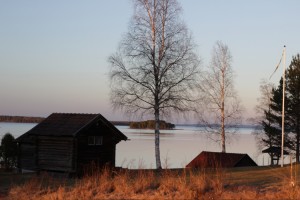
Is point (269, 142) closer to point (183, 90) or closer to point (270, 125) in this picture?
point (270, 125)

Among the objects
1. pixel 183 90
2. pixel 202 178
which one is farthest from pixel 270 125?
pixel 202 178

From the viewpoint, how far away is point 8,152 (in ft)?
134

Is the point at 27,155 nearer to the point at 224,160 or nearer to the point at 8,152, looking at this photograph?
the point at 8,152

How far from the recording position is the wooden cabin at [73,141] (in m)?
28.3

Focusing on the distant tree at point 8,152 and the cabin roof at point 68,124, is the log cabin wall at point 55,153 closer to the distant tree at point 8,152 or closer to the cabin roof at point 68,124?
the cabin roof at point 68,124

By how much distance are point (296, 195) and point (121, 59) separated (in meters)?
20.8

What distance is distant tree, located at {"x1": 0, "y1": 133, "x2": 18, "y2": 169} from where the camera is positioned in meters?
41.0

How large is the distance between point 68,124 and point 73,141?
1747mm

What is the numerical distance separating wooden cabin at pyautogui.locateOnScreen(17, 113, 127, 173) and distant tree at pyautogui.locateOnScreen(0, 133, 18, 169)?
38.0 feet

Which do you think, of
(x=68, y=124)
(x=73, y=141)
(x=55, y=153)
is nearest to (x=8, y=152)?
(x=55, y=153)

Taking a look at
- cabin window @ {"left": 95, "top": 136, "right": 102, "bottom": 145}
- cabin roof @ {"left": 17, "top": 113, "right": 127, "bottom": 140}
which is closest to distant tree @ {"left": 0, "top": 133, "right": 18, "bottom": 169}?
Result: cabin roof @ {"left": 17, "top": 113, "right": 127, "bottom": 140}

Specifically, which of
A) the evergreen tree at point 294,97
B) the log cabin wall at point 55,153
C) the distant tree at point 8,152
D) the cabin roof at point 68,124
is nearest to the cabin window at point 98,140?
the cabin roof at point 68,124

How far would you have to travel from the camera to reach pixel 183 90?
3127 cm

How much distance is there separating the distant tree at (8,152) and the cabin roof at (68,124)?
448 inches
